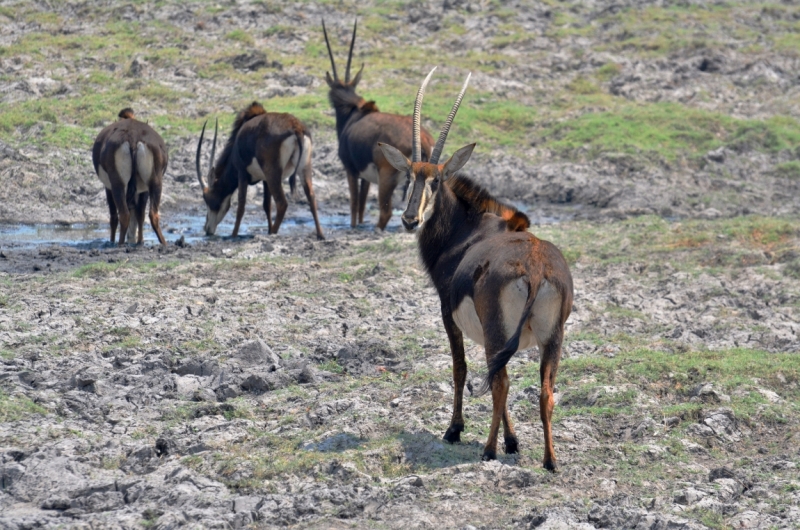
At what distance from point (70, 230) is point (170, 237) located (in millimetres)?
1519

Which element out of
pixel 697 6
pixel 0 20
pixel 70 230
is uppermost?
pixel 697 6

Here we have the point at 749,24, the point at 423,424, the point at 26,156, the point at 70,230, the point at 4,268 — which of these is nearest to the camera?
the point at 423,424

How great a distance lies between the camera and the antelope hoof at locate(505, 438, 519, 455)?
7.47m

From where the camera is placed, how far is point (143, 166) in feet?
48.3

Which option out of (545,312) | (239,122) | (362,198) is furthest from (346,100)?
(545,312)

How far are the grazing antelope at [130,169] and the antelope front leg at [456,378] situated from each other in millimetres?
7682

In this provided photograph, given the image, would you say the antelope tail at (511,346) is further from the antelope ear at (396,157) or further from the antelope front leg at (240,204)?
→ the antelope front leg at (240,204)

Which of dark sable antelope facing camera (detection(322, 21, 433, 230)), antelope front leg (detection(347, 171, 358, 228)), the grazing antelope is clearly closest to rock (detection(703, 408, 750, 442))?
dark sable antelope facing camera (detection(322, 21, 433, 230))

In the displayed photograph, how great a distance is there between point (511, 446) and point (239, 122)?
35.1 feet

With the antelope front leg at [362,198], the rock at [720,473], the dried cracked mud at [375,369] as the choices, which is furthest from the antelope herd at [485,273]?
the antelope front leg at [362,198]

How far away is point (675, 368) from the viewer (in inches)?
367

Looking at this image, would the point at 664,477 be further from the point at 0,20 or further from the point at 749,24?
the point at 749,24

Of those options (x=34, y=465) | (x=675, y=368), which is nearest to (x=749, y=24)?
(x=675, y=368)

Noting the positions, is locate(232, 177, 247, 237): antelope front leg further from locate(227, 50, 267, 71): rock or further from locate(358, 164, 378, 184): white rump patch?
locate(227, 50, 267, 71): rock
